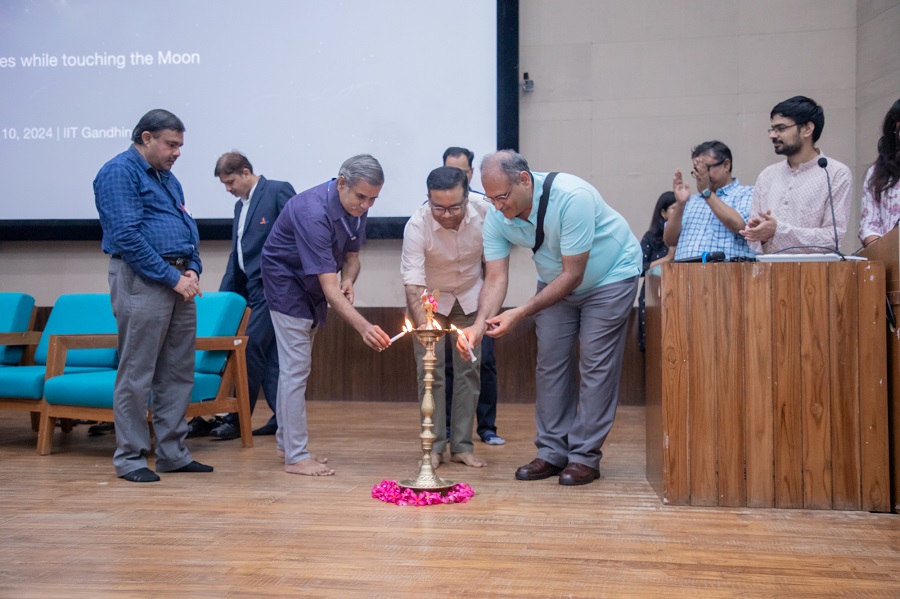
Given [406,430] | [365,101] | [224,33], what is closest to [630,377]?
[406,430]

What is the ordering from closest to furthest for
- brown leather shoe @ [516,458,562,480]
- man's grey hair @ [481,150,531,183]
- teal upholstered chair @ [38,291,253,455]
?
man's grey hair @ [481,150,531,183] → brown leather shoe @ [516,458,562,480] → teal upholstered chair @ [38,291,253,455]

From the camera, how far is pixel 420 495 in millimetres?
2984

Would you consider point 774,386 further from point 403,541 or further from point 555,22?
point 555,22

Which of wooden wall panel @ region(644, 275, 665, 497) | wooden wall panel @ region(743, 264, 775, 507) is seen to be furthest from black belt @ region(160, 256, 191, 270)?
wooden wall panel @ region(743, 264, 775, 507)

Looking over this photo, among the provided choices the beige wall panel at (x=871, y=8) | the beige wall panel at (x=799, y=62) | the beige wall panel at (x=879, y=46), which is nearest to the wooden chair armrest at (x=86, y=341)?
the beige wall panel at (x=799, y=62)

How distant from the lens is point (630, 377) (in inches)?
235

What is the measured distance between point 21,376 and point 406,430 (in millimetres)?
1924

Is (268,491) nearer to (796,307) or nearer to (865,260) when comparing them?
(796,307)

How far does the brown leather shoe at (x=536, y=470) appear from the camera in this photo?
11.1 ft

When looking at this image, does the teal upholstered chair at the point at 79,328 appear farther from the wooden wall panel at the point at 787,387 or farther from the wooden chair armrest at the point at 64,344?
the wooden wall panel at the point at 787,387

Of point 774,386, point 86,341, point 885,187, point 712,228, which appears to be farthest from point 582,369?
point 86,341

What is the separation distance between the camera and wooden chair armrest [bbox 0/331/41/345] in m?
4.59

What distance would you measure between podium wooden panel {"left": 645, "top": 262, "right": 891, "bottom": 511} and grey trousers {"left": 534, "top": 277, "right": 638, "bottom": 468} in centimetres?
42

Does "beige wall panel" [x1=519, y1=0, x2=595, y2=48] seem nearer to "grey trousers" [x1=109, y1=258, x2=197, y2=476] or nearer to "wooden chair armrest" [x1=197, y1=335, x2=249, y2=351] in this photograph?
"wooden chair armrest" [x1=197, y1=335, x2=249, y2=351]
